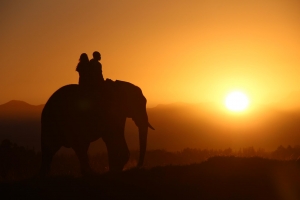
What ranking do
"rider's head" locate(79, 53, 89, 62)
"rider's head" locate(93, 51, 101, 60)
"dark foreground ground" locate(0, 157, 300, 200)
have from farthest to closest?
"rider's head" locate(93, 51, 101, 60), "rider's head" locate(79, 53, 89, 62), "dark foreground ground" locate(0, 157, 300, 200)

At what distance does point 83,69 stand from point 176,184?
14.0 ft

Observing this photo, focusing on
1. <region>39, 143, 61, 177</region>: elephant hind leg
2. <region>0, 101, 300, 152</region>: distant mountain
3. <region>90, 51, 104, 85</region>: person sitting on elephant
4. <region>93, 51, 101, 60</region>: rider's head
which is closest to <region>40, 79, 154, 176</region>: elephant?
<region>39, 143, 61, 177</region>: elephant hind leg

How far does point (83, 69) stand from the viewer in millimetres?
14664

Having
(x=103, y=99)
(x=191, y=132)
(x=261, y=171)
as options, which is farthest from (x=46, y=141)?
(x=191, y=132)

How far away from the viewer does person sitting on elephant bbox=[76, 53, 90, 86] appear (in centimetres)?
1467

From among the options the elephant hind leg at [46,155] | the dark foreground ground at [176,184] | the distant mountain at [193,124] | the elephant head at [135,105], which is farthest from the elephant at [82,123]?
the distant mountain at [193,124]

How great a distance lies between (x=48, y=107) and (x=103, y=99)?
1674 mm

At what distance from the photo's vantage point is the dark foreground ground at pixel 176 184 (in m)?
11.6

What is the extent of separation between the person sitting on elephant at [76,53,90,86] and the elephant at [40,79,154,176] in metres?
0.24

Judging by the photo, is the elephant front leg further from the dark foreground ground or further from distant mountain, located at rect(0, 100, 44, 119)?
distant mountain, located at rect(0, 100, 44, 119)

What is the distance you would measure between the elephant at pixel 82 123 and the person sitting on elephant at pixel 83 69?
24 cm

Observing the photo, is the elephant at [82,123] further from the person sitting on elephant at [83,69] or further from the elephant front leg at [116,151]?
the person sitting on elephant at [83,69]

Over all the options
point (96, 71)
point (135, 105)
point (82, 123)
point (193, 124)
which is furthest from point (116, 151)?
point (193, 124)

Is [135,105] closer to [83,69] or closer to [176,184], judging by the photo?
[83,69]
